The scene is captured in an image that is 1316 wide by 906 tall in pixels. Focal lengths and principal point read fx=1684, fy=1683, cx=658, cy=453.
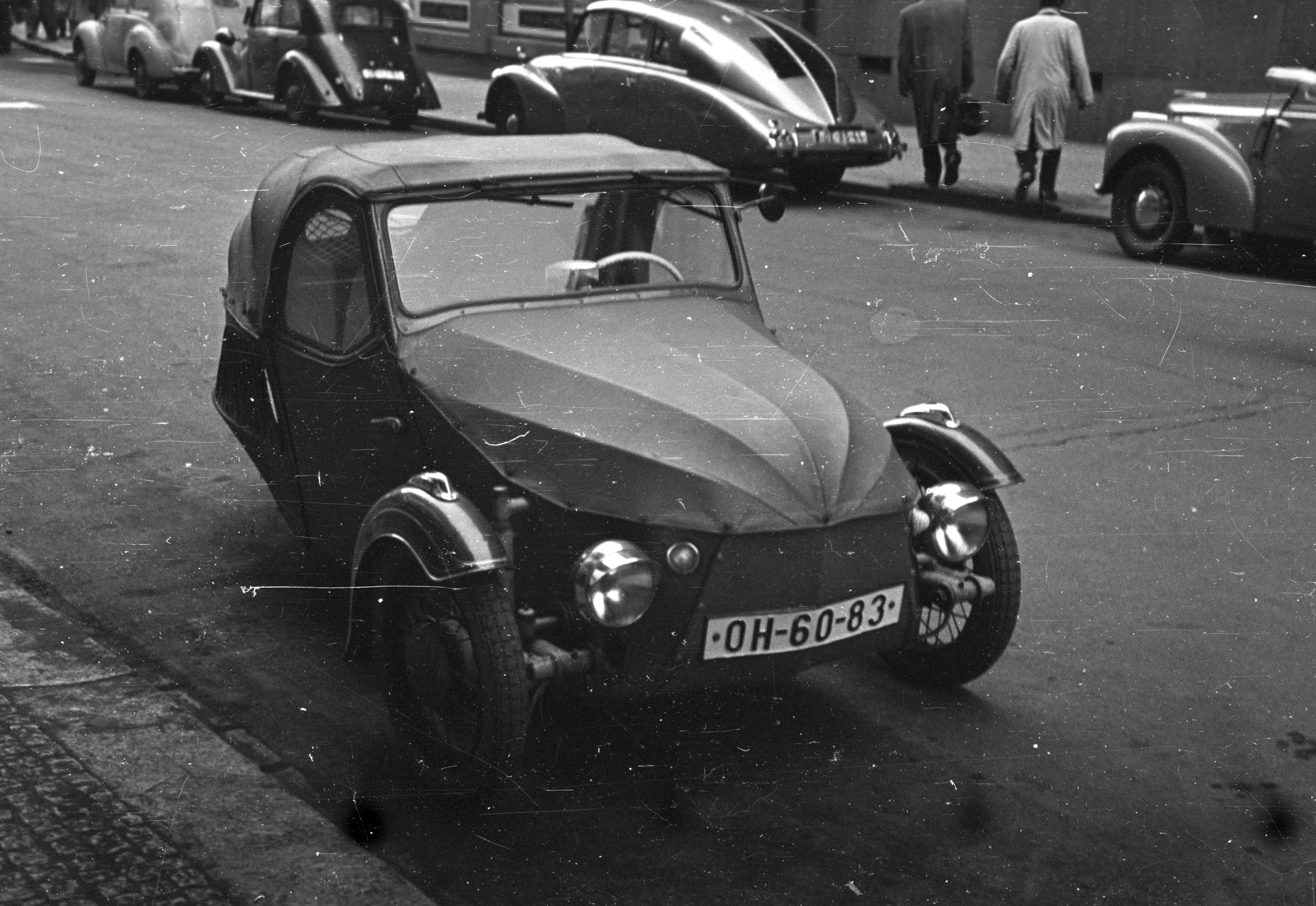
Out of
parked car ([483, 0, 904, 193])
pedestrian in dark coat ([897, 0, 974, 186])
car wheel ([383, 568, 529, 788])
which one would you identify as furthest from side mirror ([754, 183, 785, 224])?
pedestrian in dark coat ([897, 0, 974, 186])

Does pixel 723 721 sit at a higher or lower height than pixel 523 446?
lower

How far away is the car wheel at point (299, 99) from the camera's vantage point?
14.6m

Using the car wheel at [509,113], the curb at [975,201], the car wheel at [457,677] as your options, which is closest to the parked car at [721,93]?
the curb at [975,201]

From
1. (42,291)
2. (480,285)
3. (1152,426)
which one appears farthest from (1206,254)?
(480,285)

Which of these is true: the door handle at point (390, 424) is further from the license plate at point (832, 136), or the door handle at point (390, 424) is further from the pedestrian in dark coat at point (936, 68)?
the pedestrian in dark coat at point (936, 68)

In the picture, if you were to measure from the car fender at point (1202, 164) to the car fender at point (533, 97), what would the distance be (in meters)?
6.35

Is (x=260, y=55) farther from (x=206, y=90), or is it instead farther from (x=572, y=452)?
(x=572, y=452)

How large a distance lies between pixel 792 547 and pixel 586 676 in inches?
24.3

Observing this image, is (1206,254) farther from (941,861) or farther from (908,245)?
(941,861)

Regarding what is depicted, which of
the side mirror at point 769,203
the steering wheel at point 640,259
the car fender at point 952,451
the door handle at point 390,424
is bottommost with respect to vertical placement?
the car fender at point 952,451

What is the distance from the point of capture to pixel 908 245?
13289 mm

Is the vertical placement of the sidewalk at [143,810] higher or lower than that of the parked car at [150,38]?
lower

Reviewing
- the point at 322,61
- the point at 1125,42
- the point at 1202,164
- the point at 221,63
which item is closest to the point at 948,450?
the point at 1202,164

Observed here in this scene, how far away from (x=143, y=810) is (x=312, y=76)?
36.2 ft
